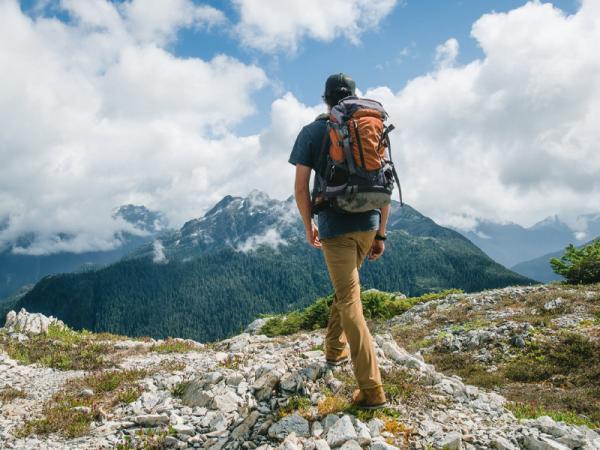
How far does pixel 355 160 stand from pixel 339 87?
148cm

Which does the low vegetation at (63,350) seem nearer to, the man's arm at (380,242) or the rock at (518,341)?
the man's arm at (380,242)

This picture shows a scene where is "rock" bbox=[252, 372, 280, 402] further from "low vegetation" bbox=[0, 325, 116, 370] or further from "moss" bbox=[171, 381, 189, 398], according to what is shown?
"low vegetation" bbox=[0, 325, 116, 370]

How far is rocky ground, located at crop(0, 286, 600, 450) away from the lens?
6230 mm

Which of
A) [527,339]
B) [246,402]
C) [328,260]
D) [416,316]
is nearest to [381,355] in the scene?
[246,402]

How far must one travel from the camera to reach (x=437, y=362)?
1373 centimetres

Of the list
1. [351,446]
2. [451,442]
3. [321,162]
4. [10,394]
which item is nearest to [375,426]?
[351,446]

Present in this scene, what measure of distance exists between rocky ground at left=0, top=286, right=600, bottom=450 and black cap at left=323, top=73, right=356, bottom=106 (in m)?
4.89

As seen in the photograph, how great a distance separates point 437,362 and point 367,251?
8.70 meters

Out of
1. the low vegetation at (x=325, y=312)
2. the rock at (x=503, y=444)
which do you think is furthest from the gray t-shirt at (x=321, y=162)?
the low vegetation at (x=325, y=312)

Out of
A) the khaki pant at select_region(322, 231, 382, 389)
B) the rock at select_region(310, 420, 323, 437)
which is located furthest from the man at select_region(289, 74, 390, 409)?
the rock at select_region(310, 420, 323, 437)

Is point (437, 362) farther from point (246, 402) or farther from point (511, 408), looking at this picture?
point (246, 402)

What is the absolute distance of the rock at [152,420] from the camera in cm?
765

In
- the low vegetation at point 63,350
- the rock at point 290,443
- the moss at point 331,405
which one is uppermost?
the low vegetation at point 63,350

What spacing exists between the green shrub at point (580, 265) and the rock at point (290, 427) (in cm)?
2208
